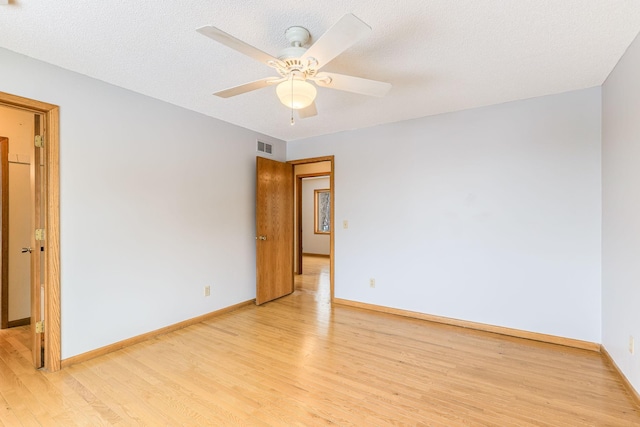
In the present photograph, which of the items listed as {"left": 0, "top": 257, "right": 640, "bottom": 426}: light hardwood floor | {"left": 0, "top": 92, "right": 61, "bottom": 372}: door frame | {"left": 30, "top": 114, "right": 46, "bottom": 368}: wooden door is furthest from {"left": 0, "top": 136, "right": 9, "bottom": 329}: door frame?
{"left": 0, "top": 92, "right": 61, "bottom": 372}: door frame

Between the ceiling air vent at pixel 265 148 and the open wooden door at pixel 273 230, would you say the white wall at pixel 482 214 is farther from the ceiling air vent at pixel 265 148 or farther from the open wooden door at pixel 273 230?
the ceiling air vent at pixel 265 148

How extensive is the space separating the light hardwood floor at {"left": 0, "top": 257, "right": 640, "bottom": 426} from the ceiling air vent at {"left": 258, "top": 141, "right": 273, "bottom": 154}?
2.39 metres

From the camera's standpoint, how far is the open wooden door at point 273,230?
4.06 meters

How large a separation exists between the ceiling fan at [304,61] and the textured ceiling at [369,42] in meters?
0.22

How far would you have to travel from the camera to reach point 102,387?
212 cm

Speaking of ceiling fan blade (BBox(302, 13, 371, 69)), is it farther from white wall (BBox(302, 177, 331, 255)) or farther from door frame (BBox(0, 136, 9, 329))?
white wall (BBox(302, 177, 331, 255))

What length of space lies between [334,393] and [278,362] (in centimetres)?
62

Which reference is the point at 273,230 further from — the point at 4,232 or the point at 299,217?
the point at 4,232

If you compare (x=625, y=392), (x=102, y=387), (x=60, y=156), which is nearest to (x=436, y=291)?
(x=625, y=392)

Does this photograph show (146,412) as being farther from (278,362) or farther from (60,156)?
(60,156)

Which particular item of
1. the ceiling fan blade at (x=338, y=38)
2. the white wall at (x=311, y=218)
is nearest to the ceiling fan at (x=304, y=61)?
the ceiling fan blade at (x=338, y=38)

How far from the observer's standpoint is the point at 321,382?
2.19m

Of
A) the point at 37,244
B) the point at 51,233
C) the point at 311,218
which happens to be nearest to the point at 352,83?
the point at 51,233

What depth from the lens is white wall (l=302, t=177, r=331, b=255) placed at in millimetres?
8484
